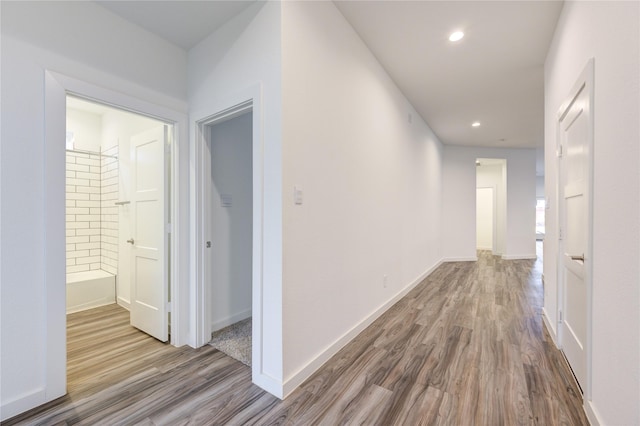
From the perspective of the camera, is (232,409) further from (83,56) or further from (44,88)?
(83,56)

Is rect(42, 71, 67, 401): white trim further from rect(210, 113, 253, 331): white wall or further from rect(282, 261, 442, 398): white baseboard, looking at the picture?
rect(282, 261, 442, 398): white baseboard

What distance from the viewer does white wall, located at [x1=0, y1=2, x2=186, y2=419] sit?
63.7 inches

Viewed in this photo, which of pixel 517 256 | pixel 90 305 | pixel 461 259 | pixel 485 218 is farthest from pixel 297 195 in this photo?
pixel 485 218

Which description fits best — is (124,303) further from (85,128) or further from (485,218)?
(485,218)

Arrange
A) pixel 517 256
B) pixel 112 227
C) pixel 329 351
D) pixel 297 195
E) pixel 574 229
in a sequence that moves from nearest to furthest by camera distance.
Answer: pixel 297 195 → pixel 574 229 → pixel 329 351 → pixel 112 227 → pixel 517 256

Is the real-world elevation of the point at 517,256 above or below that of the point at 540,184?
below

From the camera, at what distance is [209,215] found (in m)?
2.57

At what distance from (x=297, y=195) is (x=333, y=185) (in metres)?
0.51

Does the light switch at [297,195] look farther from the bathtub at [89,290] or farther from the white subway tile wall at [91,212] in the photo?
the bathtub at [89,290]

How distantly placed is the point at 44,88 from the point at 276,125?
1517 mm

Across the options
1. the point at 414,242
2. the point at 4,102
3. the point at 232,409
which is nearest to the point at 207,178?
the point at 4,102

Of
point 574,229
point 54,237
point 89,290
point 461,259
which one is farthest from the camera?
point 461,259

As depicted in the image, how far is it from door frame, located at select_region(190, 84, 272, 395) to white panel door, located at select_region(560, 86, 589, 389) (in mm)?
2082

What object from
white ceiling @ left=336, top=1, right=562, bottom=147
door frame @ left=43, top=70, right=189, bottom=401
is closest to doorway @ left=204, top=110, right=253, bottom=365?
door frame @ left=43, top=70, right=189, bottom=401
